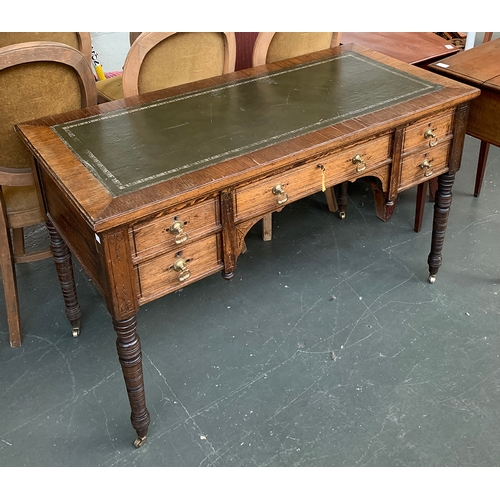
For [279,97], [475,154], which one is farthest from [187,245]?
[475,154]

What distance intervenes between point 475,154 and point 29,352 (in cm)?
273

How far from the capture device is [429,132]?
7.23ft

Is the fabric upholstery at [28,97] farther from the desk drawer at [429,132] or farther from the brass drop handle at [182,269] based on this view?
the desk drawer at [429,132]

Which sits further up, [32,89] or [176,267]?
[32,89]

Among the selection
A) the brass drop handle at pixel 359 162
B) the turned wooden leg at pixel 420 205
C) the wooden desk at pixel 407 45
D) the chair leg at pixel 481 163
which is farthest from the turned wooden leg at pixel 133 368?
the chair leg at pixel 481 163

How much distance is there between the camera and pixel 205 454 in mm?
1980

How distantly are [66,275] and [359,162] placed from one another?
1141 mm

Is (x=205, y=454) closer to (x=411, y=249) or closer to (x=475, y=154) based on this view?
(x=411, y=249)

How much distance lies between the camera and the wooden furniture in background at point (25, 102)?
1.91 metres

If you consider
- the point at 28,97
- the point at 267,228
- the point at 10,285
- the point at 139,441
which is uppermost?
the point at 28,97

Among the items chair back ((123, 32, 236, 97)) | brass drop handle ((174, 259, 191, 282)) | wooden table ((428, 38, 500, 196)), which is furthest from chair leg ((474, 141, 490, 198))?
brass drop handle ((174, 259, 191, 282))

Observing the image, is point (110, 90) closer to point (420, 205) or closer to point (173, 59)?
point (173, 59)

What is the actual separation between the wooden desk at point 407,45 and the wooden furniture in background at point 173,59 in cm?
99

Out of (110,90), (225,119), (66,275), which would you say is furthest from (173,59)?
(66,275)
